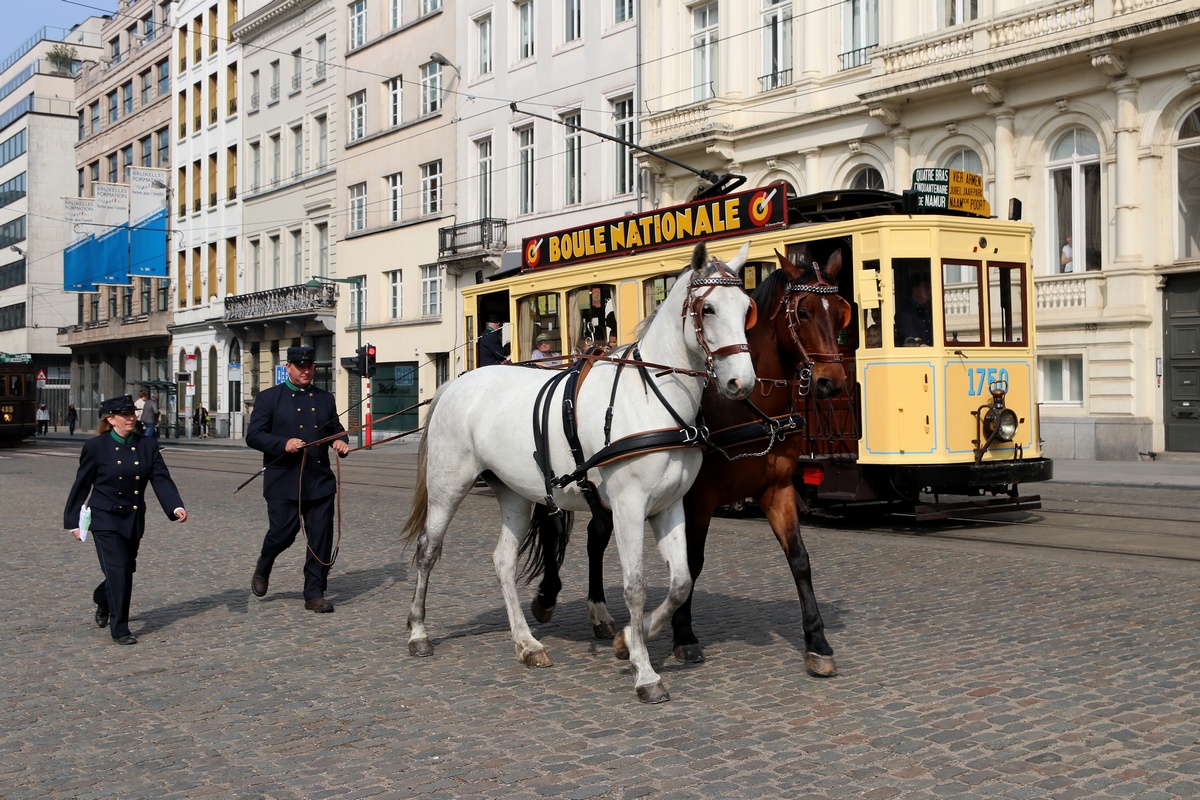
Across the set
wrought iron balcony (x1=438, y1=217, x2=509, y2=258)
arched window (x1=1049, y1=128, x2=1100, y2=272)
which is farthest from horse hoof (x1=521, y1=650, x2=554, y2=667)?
wrought iron balcony (x1=438, y1=217, x2=509, y2=258)

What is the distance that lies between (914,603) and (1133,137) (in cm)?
1786

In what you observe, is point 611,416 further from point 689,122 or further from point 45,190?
point 45,190

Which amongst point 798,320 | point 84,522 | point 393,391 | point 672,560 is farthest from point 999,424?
point 393,391

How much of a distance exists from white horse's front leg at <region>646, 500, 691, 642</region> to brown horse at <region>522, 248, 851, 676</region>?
0.26 metres

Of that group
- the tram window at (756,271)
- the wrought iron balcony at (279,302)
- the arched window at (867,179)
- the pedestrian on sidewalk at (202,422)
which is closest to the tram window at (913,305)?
the tram window at (756,271)

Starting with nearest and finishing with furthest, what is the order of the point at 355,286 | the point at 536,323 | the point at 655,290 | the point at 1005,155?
1. the point at 655,290
2. the point at 536,323
3. the point at 1005,155
4. the point at 355,286

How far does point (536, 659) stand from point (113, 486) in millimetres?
3143

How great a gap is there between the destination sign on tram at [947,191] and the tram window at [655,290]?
3.07 metres

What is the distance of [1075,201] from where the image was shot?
2461cm

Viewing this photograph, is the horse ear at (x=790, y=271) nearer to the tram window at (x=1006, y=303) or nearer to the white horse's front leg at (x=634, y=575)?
the white horse's front leg at (x=634, y=575)

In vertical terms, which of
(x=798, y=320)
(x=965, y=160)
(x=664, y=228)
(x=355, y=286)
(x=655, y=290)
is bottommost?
(x=798, y=320)

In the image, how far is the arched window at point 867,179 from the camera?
2845 centimetres

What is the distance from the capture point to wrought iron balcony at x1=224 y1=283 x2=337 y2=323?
4772 centimetres

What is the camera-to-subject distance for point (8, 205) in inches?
3356
